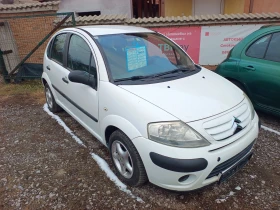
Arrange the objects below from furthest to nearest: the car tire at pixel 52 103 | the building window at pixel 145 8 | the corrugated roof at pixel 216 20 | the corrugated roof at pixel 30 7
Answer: the building window at pixel 145 8 → the corrugated roof at pixel 30 7 → the corrugated roof at pixel 216 20 → the car tire at pixel 52 103

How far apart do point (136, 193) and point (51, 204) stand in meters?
0.88

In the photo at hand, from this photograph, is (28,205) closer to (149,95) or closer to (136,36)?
(149,95)

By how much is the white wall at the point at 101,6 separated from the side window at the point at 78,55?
754 centimetres

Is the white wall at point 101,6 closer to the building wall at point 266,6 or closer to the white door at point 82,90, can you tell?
the building wall at point 266,6

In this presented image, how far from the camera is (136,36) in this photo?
10.3 feet

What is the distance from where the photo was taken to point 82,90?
9.71 feet

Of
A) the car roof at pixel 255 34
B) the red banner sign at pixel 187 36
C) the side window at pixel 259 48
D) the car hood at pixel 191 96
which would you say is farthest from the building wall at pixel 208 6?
the car hood at pixel 191 96

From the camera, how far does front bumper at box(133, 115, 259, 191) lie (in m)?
1.99

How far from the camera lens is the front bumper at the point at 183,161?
78.2 inches

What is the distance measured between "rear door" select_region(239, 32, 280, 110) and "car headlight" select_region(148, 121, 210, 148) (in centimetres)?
201

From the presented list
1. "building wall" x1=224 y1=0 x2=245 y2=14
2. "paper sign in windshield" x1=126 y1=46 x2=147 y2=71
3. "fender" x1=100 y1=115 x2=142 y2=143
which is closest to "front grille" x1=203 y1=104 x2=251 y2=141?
"fender" x1=100 y1=115 x2=142 y2=143

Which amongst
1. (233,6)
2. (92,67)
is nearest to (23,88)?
(92,67)

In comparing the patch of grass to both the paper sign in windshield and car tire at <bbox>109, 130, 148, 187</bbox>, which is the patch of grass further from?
car tire at <bbox>109, 130, 148, 187</bbox>

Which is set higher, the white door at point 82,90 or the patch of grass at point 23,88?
the white door at point 82,90
